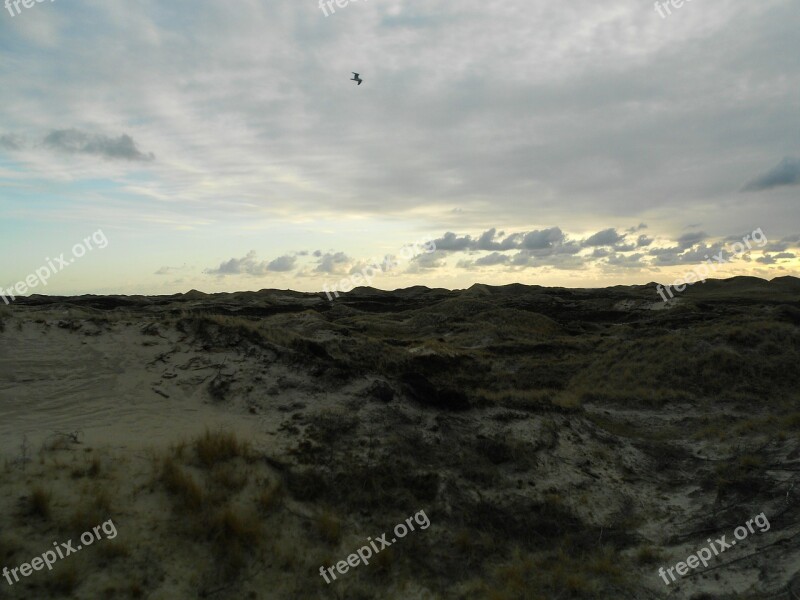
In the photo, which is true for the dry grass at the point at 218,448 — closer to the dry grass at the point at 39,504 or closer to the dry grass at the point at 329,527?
the dry grass at the point at 329,527

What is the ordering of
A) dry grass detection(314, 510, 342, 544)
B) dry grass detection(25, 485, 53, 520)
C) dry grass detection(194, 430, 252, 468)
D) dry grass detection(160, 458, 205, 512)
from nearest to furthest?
1. dry grass detection(25, 485, 53, 520)
2. dry grass detection(160, 458, 205, 512)
3. dry grass detection(314, 510, 342, 544)
4. dry grass detection(194, 430, 252, 468)

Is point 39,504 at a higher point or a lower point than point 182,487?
higher

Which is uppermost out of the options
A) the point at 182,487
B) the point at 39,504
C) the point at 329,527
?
the point at 39,504

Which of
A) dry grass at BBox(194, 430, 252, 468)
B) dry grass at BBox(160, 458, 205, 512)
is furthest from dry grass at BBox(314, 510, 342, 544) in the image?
dry grass at BBox(160, 458, 205, 512)

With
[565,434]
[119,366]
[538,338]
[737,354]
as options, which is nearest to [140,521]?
[119,366]

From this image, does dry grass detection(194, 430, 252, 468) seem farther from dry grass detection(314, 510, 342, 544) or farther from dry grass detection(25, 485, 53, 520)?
dry grass detection(25, 485, 53, 520)

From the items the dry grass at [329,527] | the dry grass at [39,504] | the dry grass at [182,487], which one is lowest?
the dry grass at [329,527]

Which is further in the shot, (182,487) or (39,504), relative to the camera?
(182,487)

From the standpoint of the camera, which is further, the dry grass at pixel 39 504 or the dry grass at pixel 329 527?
the dry grass at pixel 329 527

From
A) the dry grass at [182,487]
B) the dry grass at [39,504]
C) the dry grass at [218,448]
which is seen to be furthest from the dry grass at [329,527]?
the dry grass at [39,504]

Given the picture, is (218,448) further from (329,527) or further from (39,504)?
(39,504)

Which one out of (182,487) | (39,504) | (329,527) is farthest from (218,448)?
(39,504)

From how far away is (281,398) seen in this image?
11.7 m

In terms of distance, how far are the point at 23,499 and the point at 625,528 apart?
33.3 feet
